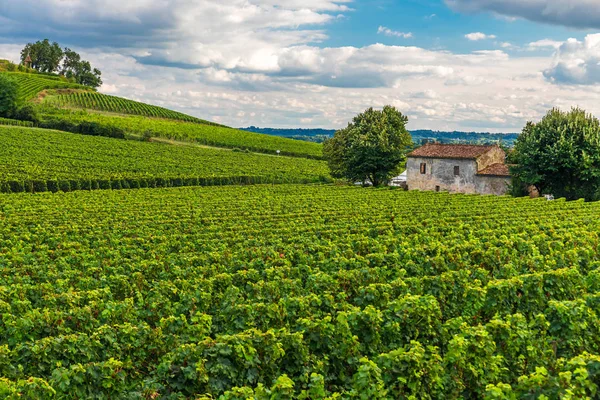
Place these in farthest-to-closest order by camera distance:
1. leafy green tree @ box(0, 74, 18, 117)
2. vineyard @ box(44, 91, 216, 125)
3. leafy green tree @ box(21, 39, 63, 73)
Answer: leafy green tree @ box(21, 39, 63, 73) → vineyard @ box(44, 91, 216, 125) → leafy green tree @ box(0, 74, 18, 117)

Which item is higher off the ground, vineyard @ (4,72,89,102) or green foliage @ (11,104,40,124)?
vineyard @ (4,72,89,102)

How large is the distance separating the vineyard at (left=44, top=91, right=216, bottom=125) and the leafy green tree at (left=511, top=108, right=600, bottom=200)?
295 ft

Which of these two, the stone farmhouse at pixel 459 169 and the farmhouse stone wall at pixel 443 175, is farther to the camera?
the farmhouse stone wall at pixel 443 175

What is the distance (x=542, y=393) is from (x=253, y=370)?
411 centimetres

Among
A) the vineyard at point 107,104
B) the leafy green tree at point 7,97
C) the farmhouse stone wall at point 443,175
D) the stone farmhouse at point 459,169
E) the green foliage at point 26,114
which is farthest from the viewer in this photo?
the vineyard at point 107,104

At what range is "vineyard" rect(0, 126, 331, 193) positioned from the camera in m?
48.2

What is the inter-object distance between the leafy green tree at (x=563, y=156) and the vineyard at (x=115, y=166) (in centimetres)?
2537

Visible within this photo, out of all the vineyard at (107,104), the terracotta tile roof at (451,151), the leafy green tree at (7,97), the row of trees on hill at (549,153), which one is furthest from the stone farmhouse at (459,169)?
the vineyard at (107,104)

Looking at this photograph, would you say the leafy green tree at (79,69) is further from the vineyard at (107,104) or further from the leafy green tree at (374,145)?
the leafy green tree at (374,145)

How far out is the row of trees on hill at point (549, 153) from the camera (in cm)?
4475

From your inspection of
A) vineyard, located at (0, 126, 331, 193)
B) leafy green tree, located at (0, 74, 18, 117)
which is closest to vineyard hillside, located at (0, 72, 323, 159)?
leafy green tree, located at (0, 74, 18, 117)

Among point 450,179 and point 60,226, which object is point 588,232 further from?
point 450,179

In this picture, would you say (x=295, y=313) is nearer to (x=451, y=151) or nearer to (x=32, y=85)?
(x=451, y=151)

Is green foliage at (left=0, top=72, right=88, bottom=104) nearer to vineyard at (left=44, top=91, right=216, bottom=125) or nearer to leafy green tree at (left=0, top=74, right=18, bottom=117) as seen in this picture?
vineyard at (left=44, top=91, right=216, bottom=125)
